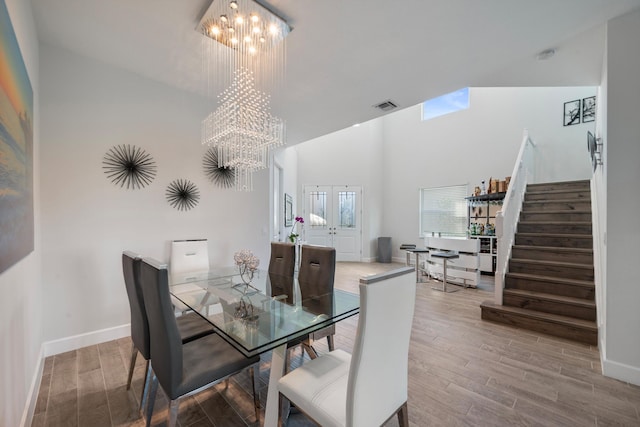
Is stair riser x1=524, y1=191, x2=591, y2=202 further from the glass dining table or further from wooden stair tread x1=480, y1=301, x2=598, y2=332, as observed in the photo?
the glass dining table

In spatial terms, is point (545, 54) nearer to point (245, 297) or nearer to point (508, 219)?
point (508, 219)

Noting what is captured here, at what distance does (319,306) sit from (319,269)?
0.65m

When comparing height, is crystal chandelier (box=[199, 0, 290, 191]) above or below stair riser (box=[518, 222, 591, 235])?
above

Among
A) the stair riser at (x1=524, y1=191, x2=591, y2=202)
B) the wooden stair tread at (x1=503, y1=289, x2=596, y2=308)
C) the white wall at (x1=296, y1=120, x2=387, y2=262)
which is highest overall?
the white wall at (x1=296, y1=120, x2=387, y2=262)

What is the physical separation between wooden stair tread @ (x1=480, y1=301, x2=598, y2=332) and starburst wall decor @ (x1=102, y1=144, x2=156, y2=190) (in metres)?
4.39

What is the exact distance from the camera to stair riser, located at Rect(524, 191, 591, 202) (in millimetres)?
4602

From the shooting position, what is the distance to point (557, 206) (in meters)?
4.55

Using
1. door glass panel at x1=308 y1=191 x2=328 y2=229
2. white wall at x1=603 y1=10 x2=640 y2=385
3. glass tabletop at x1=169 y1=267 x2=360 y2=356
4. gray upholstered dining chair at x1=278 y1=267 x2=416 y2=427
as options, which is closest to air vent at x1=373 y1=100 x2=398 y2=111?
white wall at x1=603 y1=10 x2=640 y2=385

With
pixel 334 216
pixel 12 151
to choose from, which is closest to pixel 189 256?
pixel 12 151

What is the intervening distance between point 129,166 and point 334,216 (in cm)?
571

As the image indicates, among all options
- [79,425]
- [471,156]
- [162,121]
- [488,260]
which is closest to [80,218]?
[162,121]

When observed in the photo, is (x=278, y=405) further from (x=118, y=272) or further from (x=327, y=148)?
(x=327, y=148)

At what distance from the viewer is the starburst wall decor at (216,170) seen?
343cm

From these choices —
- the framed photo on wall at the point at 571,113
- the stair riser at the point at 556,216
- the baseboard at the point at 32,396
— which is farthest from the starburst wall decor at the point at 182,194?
the framed photo on wall at the point at 571,113
